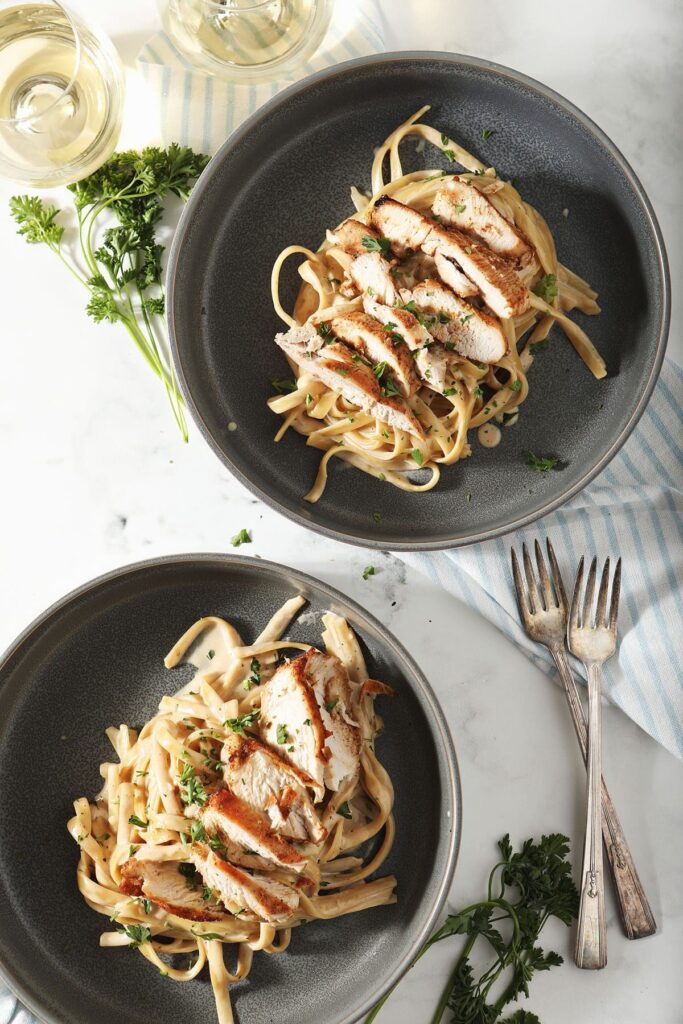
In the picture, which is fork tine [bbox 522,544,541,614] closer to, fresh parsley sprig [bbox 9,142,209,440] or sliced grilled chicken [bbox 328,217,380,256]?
sliced grilled chicken [bbox 328,217,380,256]

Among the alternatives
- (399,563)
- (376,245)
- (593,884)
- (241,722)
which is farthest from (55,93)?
(593,884)

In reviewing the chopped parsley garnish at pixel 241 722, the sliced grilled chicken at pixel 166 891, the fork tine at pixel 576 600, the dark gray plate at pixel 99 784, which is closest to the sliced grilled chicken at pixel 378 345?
the dark gray plate at pixel 99 784

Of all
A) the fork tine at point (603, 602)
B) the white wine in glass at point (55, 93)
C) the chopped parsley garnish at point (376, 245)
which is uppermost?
the white wine in glass at point (55, 93)

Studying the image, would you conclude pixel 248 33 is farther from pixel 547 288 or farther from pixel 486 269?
pixel 547 288

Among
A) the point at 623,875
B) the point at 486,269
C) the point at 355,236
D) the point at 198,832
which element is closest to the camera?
the point at 198,832

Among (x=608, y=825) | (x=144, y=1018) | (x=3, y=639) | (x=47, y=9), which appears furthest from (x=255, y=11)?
(x=144, y=1018)

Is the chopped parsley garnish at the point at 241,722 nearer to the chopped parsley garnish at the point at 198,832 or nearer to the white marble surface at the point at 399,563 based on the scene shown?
the chopped parsley garnish at the point at 198,832

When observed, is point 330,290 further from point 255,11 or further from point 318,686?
point 318,686
